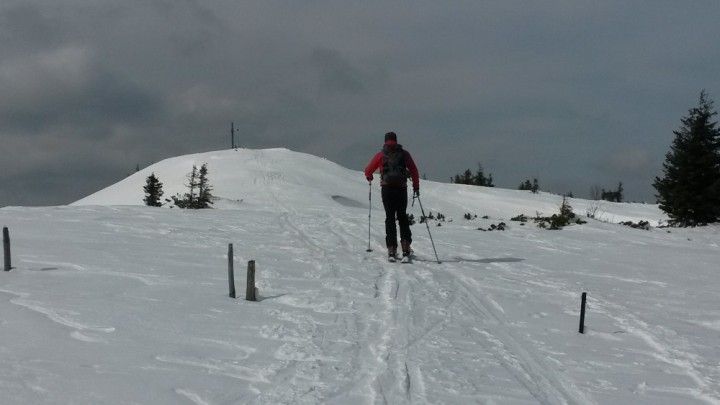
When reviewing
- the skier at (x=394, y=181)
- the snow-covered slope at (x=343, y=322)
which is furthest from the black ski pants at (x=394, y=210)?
the snow-covered slope at (x=343, y=322)

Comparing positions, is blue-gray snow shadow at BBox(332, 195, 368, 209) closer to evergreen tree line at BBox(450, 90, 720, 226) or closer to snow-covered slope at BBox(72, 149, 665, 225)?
snow-covered slope at BBox(72, 149, 665, 225)

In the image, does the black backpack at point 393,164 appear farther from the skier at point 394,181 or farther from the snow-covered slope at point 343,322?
the snow-covered slope at point 343,322

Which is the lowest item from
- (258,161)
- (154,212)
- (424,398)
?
(424,398)

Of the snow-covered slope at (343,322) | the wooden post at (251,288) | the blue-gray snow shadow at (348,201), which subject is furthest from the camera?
the blue-gray snow shadow at (348,201)

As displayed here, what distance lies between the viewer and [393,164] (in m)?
11.3

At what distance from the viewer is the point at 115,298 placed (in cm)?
656

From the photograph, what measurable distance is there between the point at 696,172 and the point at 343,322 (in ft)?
80.1

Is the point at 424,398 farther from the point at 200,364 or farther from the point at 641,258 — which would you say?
the point at 641,258

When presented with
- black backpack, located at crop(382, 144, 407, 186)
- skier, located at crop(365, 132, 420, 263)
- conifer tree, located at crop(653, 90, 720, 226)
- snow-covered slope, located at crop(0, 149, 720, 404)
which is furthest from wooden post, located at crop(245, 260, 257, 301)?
conifer tree, located at crop(653, 90, 720, 226)

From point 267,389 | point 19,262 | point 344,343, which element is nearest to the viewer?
point 267,389

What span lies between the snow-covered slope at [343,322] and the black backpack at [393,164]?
1617 millimetres

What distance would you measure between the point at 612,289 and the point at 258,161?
4411 cm

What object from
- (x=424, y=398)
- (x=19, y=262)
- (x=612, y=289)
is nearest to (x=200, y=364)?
(x=424, y=398)

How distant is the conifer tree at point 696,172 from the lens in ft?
82.1
